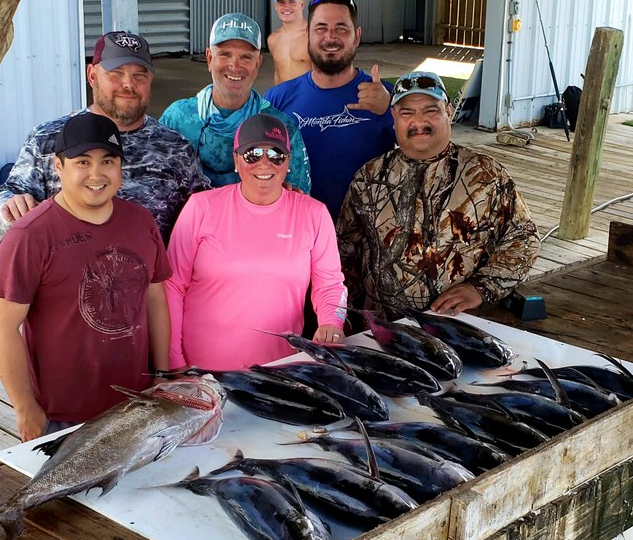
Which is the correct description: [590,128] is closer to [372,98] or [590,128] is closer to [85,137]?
[372,98]

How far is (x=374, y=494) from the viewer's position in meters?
2.41

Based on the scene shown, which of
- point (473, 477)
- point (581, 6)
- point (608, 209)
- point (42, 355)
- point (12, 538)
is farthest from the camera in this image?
point (581, 6)

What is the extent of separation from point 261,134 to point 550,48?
1154 cm

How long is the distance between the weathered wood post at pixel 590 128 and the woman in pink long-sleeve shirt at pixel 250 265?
5762 mm

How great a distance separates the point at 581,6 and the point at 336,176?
36.5 feet

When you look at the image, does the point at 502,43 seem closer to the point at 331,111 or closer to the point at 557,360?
the point at 331,111

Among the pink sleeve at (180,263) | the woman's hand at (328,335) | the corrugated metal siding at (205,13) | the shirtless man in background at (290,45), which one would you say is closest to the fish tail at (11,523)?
the pink sleeve at (180,263)

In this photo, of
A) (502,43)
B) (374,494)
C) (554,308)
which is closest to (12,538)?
(374,494)

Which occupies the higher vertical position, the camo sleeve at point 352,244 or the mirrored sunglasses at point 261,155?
the mirrored sunglasses at point 261,155

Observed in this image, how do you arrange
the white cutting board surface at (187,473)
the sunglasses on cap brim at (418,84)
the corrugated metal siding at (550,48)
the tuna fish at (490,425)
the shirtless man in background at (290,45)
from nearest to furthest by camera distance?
the white cutting board surface at (187,473) < the tuna fish at (490,425) < the sunglasses on cap brim at (418,84) < the shirtless man in background at (290,45) < the corrugated metal siding at (550,48)

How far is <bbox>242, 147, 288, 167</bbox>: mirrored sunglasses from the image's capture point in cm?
359

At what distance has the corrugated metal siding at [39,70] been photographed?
7.38 metres

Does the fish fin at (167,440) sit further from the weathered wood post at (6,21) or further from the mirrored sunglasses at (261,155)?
the mirrored sunglasses at (261,155)

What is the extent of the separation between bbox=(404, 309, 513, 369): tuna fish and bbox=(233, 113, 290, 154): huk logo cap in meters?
0.87
